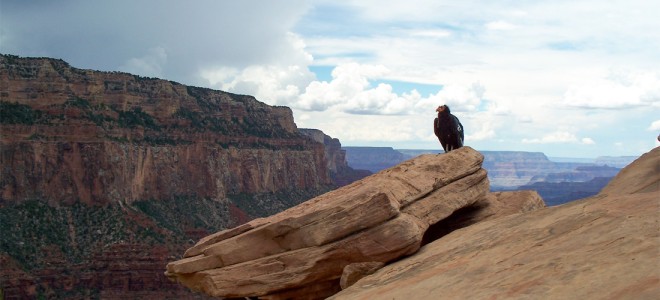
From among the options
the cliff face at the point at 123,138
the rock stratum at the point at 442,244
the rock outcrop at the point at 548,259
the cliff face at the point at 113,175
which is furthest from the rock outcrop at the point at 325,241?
the cliff face at the point at 123,138

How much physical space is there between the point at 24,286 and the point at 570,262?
245 ft

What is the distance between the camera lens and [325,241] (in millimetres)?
18812

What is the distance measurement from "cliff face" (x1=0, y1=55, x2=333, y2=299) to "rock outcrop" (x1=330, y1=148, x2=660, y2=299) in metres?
67.5

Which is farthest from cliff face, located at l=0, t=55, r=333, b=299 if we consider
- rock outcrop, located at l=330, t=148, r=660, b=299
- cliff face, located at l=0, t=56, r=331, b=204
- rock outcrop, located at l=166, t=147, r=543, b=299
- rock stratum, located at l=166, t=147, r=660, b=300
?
rock outcrop, located at l=330, t=148, r=660, b=299

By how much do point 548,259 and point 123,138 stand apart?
107 m

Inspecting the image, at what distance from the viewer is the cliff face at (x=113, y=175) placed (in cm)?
8712

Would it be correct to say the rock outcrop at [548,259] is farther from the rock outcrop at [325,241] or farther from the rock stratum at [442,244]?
the rock outcrop at [325,241]

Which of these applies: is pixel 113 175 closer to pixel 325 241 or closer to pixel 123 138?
pixel 123 138

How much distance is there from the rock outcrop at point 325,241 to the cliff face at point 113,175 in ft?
207

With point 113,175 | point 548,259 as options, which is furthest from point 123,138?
point 548,259

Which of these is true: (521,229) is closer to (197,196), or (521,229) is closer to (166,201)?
(166,201)

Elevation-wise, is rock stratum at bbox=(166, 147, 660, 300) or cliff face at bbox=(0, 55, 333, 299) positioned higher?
cliff face at bbox=(0, 55, 333, 299)

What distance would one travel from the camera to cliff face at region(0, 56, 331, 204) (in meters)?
102

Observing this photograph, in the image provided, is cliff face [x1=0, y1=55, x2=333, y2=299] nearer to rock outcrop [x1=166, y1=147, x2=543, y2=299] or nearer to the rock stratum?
rock outcrop [x1=166, y1=147, x2=543, y2=299]
